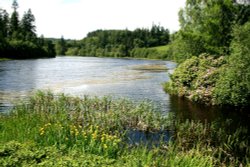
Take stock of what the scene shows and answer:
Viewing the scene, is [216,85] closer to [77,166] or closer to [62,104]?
[62,104]

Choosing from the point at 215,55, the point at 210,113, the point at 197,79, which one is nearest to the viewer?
the point at 210,113

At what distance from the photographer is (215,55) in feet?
126

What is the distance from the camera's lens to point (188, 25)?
50.8 meters

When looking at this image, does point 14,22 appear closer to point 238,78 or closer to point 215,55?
point 215,55

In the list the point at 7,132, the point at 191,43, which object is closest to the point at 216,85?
the point at 191,43

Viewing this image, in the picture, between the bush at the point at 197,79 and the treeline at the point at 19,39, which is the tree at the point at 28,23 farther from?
the bush at the point at 197,79

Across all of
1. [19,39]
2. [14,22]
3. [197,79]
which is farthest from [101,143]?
[14,22]

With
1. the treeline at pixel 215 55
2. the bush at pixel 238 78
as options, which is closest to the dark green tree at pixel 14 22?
the treeline at pixel 215 55

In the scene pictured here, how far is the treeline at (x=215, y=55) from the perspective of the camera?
27.8 meters

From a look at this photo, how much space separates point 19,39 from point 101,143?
112 m

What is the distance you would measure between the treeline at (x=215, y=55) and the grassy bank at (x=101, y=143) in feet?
23.6

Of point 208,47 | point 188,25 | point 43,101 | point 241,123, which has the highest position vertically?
point 188,25

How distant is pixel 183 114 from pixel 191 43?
20.9 m

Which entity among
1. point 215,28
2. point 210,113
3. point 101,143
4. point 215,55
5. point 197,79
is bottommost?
point 210,113
